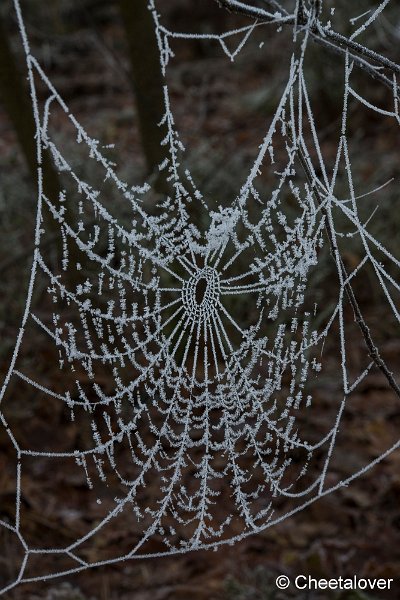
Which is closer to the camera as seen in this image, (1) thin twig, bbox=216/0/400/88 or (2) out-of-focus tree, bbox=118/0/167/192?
(1) thin twig, bbox=216/0/400/88

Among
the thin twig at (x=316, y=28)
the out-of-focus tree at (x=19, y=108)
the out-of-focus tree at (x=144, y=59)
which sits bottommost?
the thin twig at (x=316, y=28)

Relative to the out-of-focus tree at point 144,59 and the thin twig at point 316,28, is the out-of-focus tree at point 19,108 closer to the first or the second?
the out-of-focus tree at point 144,59

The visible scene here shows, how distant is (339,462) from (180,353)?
614mm

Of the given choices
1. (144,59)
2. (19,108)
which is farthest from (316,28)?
(19,108)

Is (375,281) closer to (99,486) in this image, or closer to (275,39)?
(99,486)

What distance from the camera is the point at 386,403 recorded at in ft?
8.45

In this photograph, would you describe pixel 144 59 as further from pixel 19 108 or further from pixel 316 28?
pixel 316 28

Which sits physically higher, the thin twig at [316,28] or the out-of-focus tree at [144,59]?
the out-of-focus tree at [144,59]

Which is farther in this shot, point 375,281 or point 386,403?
point 375,281

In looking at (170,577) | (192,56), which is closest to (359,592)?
(170,577)

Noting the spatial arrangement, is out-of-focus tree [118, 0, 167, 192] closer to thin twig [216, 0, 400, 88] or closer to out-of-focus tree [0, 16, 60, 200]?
out-of-focus tree [0, 16, 60, 200]

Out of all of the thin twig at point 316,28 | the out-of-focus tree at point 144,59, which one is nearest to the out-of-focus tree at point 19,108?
the out-of-focus tree at point 144,59

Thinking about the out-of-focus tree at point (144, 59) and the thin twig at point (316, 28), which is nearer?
the thin twig at point (316, 28)

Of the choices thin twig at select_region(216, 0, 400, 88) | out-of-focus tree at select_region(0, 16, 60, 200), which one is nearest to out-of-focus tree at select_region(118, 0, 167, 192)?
out-of-focus tree at select_region(0, 16, 60, 200)
